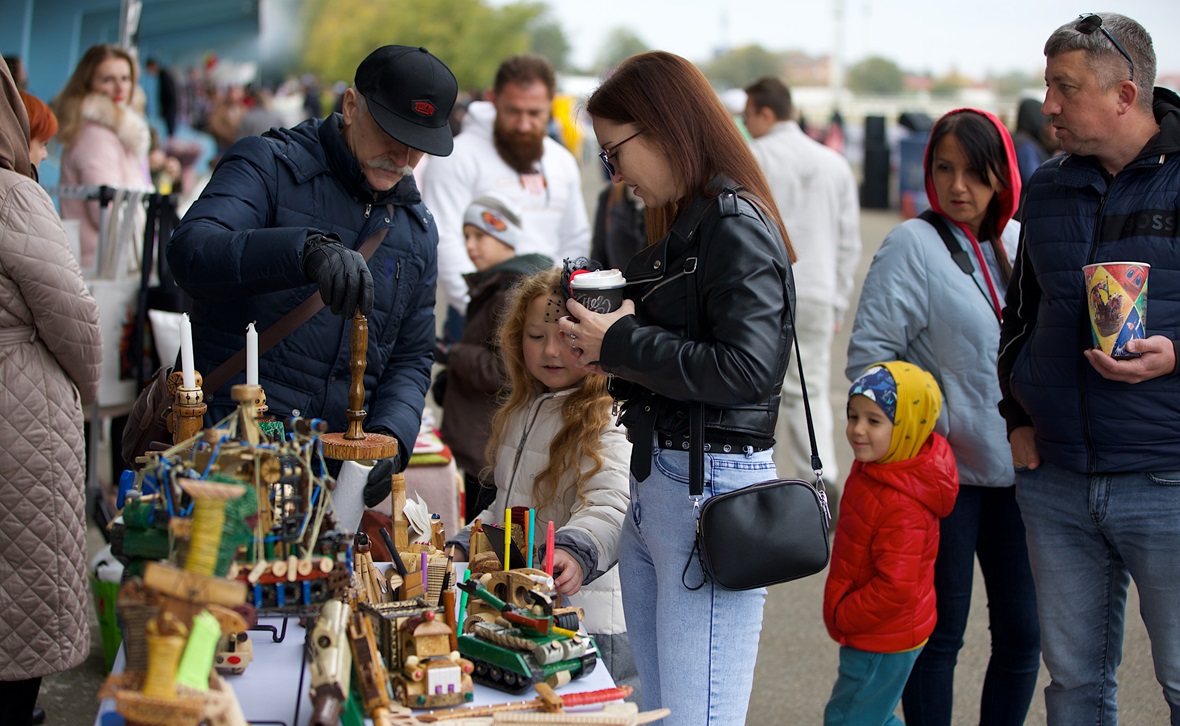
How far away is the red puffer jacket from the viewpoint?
2.93m

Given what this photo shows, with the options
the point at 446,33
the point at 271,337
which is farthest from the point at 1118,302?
the point at 446,33

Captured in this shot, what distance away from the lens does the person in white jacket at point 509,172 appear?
5.18m

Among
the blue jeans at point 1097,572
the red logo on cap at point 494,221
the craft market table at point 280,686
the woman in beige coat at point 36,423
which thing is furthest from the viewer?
the red logo on cap at point 494,221

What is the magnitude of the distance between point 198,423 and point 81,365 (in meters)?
1.08

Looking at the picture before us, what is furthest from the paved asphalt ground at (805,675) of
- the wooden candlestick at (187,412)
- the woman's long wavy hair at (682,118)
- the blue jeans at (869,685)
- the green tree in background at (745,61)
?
the green tree in background at (745,61)

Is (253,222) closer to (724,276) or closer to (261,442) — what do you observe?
(261,442)

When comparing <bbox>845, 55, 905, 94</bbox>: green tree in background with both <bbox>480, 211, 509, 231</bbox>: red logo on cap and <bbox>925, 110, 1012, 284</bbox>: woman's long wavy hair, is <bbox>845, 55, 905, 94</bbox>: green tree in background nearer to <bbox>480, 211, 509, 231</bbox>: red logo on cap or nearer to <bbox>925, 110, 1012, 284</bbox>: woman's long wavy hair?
<bbox>480, 211, 509, 231</bbox>: red logo on cap

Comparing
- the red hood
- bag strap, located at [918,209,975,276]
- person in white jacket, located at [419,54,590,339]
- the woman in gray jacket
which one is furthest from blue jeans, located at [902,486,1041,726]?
person in white jacket, located at [419,54,590,339]

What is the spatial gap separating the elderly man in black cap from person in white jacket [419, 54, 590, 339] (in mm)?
2295

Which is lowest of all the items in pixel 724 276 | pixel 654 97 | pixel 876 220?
pixel 876 220

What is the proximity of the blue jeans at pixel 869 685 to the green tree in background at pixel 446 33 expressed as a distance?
60.3m

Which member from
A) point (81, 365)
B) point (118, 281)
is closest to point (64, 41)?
point (118, 281)

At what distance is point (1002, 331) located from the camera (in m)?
2.93

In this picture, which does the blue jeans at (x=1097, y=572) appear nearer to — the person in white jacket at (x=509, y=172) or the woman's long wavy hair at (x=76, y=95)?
the person in white jacket at (x=509, y=172)
